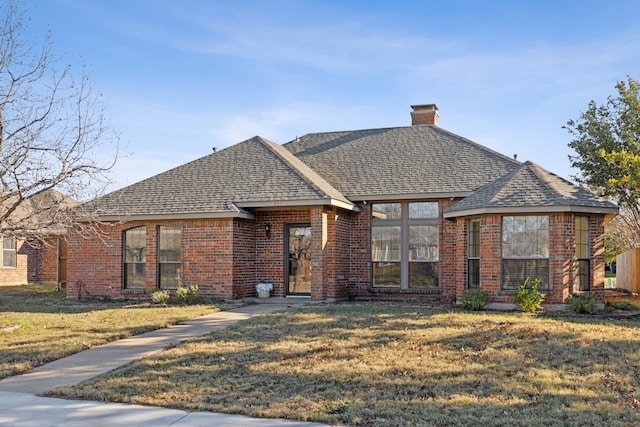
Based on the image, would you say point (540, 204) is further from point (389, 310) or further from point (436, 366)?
point (436, 366)

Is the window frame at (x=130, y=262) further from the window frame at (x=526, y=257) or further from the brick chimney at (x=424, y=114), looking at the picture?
the brick chimney at (x=424, y=114)

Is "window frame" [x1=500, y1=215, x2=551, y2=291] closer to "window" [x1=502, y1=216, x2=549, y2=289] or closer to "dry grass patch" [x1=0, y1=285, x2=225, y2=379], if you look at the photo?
"window" [x1=502, y1=216, x2=549, y2=289]

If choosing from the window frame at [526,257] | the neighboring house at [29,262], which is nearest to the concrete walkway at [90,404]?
the window frame at [526,257]

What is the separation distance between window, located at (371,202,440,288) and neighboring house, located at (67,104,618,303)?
31 mm

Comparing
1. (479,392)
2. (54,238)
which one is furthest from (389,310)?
(54,238)

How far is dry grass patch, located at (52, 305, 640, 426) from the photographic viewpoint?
6.81 meters

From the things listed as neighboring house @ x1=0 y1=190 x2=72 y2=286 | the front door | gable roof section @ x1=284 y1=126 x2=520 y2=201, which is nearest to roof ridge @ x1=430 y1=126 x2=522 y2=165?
gable roof section @ x1=284 y1=126 x2=520 y2=201

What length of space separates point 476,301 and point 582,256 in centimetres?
322

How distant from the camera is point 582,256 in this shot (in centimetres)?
1573

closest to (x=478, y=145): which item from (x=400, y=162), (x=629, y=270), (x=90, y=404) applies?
(x=400, y=162)

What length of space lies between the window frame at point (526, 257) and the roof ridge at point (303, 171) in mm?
4813

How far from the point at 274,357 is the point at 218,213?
328 inches

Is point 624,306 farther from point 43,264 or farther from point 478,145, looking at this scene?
point 43,264

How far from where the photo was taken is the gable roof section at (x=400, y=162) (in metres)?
18.2
